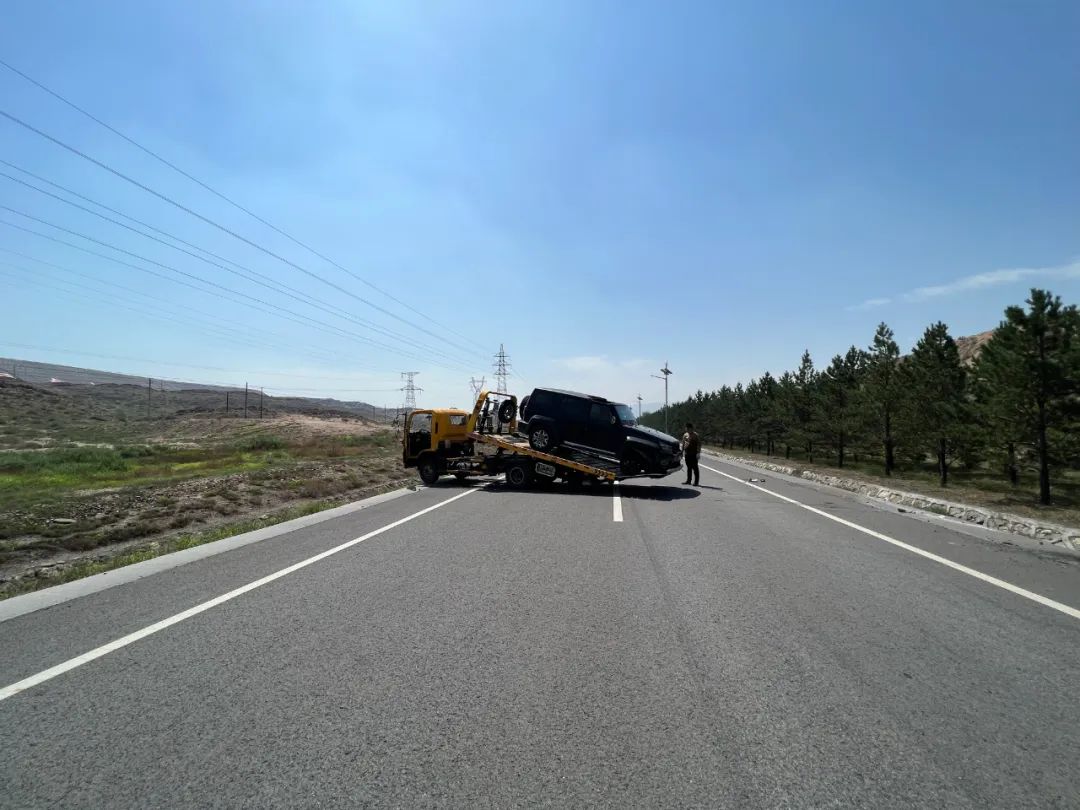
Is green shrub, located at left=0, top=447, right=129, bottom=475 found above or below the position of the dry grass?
above

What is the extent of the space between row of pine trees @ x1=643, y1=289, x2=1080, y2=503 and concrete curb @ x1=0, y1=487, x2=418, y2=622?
24.3 m

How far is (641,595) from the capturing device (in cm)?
576

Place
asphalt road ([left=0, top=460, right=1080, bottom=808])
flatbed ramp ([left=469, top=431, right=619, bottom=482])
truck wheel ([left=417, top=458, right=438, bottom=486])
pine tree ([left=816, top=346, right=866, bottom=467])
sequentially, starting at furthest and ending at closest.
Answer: pine tree ([left=816, top=346, right=866, bottom=467]) → truck wheel ([left=417, top=458, right=438, bottom=486]) → flatbed ramp ([left=469, top=431, right=619, bottom=482]) → asphalt road ([left=0, top=460, right=1080, bottom=808])

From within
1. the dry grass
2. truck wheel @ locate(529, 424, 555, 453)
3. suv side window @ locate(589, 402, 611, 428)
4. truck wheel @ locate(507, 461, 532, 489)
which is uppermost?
suv side window @ locate(589, 402, 611, 428)

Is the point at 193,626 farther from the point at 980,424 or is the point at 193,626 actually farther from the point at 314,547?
the point at 980,424

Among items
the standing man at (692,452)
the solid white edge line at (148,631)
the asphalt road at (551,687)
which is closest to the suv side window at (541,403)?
the standing man at (692,452)

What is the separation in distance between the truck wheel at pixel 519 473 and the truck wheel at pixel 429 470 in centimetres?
300

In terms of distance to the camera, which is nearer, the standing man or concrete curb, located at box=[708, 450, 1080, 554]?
concrete curb, located at box=[708, 450, 1080, 554]

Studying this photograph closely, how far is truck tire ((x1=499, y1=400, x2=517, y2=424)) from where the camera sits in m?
20.1

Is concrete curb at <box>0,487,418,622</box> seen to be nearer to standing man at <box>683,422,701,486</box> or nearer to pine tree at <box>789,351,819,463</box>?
standing man at <box>683,422,701,486</box>

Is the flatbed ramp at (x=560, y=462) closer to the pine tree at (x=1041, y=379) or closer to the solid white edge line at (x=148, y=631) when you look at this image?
the solid white edge line at (x=148, y=631)

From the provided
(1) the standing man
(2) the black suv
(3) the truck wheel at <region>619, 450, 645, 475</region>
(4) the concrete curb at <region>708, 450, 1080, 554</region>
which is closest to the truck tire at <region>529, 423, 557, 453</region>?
(2) the black suv

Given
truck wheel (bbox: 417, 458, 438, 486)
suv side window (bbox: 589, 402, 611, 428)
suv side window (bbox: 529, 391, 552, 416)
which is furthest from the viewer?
truck wheel (bbox: 417, 458, 438, 486)

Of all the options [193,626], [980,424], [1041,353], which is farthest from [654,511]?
[980,424]
